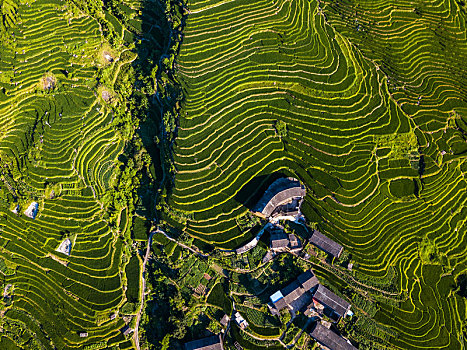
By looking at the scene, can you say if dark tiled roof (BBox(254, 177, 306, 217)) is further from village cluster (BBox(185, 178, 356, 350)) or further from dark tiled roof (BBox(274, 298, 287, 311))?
dark tiled roof (BBox(274, 298, 287, 311))

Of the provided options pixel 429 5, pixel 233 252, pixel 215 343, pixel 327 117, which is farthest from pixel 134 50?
pixel 429 5

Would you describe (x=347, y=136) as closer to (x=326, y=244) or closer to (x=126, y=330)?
(x=326, y=244)

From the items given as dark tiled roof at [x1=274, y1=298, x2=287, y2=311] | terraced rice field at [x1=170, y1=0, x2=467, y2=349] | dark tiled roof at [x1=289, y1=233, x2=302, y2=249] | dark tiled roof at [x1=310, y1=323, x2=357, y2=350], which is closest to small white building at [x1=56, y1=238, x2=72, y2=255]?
terraced rice field at [x1=170, y1=0, x2=467, y2=349]

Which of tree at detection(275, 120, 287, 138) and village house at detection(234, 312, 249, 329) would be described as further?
tree at detection(275, 120, 287, 138)

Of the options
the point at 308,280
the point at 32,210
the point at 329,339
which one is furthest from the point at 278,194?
the point at 32,210

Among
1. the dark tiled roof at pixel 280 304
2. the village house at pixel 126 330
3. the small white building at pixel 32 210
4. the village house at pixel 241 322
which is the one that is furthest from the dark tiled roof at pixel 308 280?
the small white building at pixel 32 210

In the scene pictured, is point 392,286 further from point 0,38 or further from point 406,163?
point 0,38
